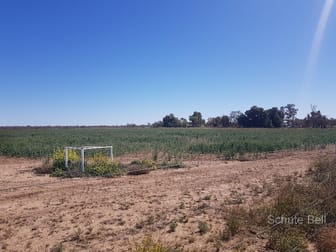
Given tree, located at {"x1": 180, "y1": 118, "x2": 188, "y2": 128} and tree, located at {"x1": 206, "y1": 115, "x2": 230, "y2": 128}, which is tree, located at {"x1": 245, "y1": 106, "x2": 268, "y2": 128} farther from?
tree, located at {"x1": 180, "y1": 118, "x2": 188, "y2": 128}

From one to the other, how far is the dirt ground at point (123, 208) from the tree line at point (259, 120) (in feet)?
250

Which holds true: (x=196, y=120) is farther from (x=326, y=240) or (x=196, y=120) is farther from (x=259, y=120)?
(x=326, y=240)

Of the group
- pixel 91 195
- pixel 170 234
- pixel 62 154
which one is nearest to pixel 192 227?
pixel 170 234

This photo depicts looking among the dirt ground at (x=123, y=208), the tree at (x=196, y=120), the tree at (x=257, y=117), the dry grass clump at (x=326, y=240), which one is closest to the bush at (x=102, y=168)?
the dirt ground at (x=123, y=208)

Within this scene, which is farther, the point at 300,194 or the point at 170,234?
the point at 300,194

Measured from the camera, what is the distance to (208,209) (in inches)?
305

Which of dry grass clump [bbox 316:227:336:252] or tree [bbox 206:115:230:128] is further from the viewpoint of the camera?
→ tree [bbox 206:115:230:128]

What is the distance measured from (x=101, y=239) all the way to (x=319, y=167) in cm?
892

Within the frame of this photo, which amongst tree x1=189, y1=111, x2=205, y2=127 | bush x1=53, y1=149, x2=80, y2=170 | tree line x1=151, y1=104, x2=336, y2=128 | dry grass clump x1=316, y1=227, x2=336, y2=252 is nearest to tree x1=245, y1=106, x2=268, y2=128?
tree line x1=151, y1=104, x2=336, y2=128

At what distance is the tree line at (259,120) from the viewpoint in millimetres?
87000

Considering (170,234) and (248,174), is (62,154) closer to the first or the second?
(248,174)

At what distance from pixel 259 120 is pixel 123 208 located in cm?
8306

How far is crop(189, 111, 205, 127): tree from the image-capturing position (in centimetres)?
10938

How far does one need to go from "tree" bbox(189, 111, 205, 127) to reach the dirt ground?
315 ft
